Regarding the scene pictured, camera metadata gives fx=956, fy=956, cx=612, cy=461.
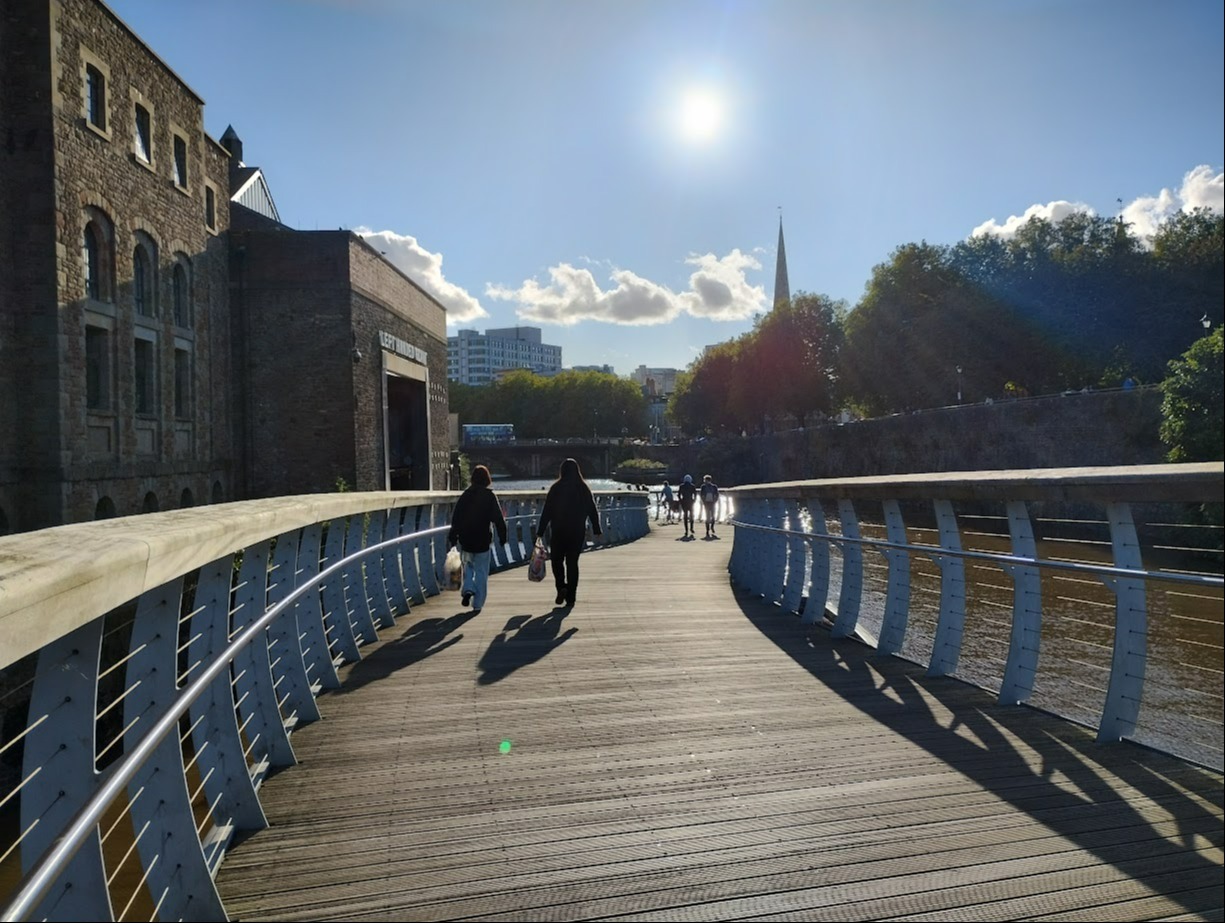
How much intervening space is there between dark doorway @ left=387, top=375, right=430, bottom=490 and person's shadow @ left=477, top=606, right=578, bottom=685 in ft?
94.9

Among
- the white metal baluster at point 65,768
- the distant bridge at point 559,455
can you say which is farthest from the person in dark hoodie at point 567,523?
the distant bridge at point 559,455

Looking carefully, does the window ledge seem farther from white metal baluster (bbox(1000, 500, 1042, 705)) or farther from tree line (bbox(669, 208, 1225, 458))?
tree line (bbox(669, 208, 1225, 458))

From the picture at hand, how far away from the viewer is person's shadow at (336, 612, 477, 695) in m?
5.69

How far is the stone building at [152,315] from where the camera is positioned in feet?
61.1

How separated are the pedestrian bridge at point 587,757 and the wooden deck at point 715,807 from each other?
1cm

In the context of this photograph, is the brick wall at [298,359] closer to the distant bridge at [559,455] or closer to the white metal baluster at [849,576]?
the white metal baluster at [849,576]

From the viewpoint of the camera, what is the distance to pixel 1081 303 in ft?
152

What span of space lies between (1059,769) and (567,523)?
579 cm

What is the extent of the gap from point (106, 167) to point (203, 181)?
20.5 feet

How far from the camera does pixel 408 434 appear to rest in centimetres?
3772

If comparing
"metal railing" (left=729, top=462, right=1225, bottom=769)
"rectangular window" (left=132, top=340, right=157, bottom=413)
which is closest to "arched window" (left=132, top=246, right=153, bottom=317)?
"rectangular window" (left=132, top=340, right=157, bottom=413)

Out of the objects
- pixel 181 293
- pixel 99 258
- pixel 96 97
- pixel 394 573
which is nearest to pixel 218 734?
pixel 394 573

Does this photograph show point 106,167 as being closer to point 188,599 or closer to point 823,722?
point 188,599

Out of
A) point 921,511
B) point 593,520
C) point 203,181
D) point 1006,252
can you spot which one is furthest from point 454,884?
A: point 1006,252
